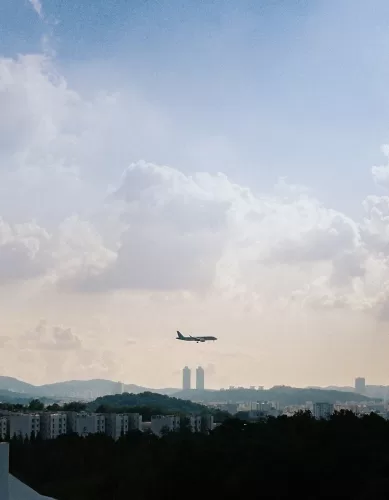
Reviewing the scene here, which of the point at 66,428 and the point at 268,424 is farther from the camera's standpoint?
the point at 66,428

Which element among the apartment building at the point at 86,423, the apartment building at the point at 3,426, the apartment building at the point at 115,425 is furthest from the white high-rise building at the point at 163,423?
the apartment building at the point at 3,426

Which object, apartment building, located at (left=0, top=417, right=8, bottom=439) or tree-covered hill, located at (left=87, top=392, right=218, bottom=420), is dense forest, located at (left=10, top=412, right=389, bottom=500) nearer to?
apartment building, located at (left=0, top=417, right=8, bottom=439)

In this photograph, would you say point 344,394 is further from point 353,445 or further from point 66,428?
point 353,445

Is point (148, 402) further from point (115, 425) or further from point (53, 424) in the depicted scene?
point (53, 424)

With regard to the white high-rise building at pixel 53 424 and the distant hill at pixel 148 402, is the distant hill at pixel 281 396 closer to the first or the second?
the distant hill at pixel 148 402

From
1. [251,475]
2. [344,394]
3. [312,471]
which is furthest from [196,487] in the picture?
[344,394]

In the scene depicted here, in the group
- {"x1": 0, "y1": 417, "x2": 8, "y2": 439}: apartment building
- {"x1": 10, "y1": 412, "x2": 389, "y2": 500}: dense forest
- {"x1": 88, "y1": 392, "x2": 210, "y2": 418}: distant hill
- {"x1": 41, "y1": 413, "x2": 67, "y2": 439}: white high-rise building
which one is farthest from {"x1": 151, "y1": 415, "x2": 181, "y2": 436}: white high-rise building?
{"x1": 88, "y1": 392, "x2": 210, "y2": 418}: distant hill

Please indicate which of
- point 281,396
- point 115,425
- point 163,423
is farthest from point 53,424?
point 281,396
